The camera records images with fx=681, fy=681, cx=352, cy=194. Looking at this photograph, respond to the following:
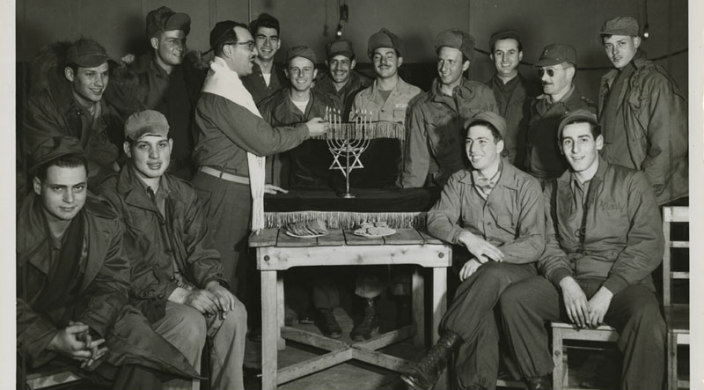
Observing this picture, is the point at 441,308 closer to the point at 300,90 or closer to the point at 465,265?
the point at 465,265

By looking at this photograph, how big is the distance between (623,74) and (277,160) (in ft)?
6.73

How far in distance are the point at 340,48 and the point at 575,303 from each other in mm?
2258

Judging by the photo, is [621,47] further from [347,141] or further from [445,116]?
[347,141]

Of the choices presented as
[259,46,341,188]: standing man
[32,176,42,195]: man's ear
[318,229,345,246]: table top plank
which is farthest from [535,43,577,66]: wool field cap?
[32,176,42,195]: man's ear

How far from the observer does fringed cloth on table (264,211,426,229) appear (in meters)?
3.63

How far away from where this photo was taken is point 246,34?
3.56 m

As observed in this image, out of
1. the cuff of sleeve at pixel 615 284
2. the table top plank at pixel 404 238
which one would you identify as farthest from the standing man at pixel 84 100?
the cuff of sleeve at pixel 615 284

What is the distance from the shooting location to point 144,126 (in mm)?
3148

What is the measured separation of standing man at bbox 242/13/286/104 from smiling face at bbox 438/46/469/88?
1.06m

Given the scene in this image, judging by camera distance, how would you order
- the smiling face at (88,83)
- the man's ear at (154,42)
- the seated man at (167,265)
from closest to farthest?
the seated man at (167,265), the smiling face at (88,83), the man's ear at (154,42)

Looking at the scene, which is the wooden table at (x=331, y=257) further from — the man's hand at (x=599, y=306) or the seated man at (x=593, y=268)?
the man's hand at (x=599, y=306)

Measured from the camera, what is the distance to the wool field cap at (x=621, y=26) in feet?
11.0

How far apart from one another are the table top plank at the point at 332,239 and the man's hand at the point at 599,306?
3.79 ft

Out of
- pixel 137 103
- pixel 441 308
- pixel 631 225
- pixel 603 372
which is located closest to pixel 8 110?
pixel 137 103
